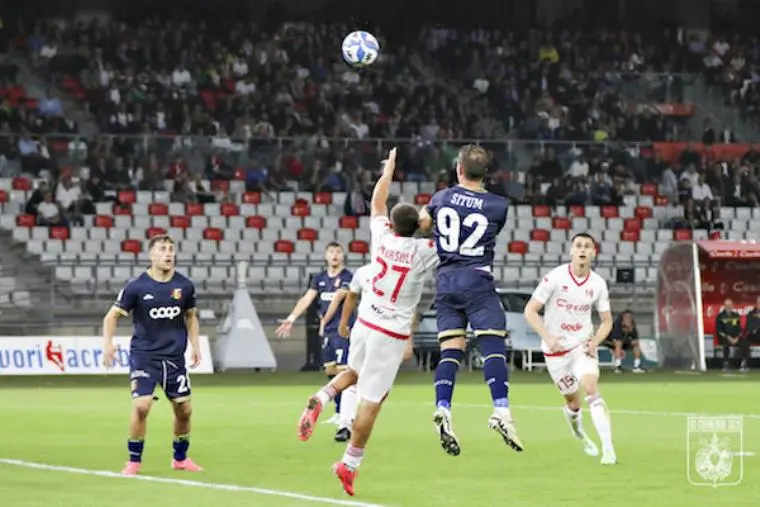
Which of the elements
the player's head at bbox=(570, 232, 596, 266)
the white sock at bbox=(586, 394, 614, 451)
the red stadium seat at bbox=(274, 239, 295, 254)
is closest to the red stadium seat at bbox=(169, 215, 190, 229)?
the red stadium seat at bbox=(274, 239, 295, 254)

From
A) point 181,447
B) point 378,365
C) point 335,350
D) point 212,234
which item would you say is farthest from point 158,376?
point 212,234

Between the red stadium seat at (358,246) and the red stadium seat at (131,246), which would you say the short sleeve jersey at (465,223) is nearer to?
the red stadium seat at (131,246)

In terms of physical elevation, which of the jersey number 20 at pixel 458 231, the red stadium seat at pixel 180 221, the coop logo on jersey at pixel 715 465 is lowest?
the red stadium seat at pixel 180 221

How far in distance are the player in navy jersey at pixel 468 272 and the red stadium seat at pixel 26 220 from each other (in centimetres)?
2722

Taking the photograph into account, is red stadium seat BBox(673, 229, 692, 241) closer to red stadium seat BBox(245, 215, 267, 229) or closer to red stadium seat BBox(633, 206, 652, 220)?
red stadium seat BBox(633, 206, 652, 220)

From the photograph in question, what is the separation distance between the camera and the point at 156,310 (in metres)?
15.4

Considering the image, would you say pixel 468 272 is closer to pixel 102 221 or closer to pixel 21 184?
pixel 102 221

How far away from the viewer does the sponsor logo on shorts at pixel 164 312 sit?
605 inches

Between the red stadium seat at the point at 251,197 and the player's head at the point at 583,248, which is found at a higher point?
the player's head at the point at 583,248

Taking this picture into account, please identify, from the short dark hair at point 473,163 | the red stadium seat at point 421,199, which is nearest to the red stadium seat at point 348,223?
the red stadium seat at point 421,199

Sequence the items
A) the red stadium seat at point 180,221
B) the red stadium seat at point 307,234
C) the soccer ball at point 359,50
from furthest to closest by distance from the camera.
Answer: the red stadium seat at point 307,234, the red stadium seat at point 180,221, the soccer ball at point 359,50

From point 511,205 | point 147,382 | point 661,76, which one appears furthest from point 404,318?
point 661,76

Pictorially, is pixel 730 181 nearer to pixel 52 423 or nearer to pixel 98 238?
pixel 98 238

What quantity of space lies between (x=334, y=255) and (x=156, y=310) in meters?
6.91
